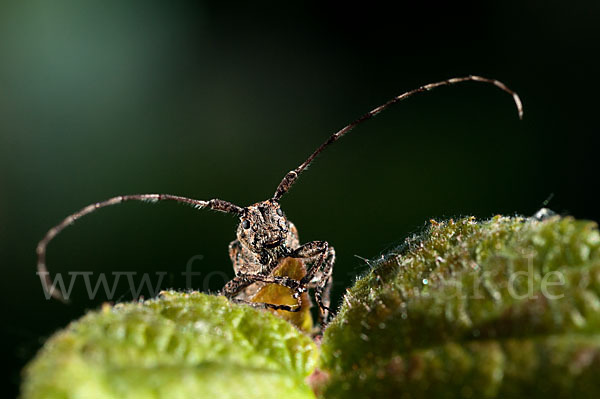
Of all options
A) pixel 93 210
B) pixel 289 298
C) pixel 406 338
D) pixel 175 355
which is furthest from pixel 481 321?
pixel 93 210

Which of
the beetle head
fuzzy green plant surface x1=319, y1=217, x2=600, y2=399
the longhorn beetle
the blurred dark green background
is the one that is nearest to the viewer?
fuzzy green plant surface x1=319, y1=217, x2=600, y2=399

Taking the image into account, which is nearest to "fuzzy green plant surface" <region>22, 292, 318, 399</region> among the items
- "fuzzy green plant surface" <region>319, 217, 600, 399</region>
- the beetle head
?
"fuzzy green plant surface" <region>319, 217, 600, 399</region>

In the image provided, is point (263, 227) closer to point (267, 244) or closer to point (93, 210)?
point (267, 244)

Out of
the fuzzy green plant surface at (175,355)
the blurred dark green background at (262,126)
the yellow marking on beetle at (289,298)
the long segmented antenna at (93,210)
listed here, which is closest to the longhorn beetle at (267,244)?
the long segmented antenna at (93,210)

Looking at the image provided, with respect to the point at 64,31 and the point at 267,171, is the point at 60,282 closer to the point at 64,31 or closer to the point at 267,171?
the point at 267,171

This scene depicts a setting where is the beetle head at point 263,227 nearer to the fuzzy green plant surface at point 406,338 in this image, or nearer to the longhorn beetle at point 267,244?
the longhorn beetle at point 267,244

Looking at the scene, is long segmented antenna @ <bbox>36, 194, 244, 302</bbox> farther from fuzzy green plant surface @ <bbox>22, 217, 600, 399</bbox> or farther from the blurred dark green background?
the blurred dark green background
